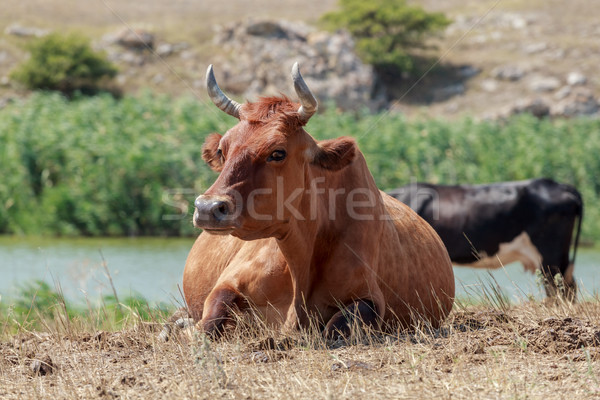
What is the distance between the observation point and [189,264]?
7434mm

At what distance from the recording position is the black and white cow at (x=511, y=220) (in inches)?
518

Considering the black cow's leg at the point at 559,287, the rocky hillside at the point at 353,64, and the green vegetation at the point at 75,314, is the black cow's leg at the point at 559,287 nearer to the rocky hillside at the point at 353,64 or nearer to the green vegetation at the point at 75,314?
the green vegetation at the point at 75,314

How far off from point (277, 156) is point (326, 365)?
153cm

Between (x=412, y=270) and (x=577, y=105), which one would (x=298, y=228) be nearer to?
(x=412, y=270)

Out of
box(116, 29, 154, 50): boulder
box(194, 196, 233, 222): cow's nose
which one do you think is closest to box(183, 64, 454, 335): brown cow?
box(194, 196, 233, 222): cow's nose

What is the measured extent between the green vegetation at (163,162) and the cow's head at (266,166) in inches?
675

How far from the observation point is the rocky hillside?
43.4 m

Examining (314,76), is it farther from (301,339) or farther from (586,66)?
(301,339)

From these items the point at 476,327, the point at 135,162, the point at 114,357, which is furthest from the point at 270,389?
the point at 135,162

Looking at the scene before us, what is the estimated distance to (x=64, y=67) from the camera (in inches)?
1737

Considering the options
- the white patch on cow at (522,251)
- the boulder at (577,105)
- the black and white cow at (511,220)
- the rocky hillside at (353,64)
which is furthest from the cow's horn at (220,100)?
the boulder at (577,105)

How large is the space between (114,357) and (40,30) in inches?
2059

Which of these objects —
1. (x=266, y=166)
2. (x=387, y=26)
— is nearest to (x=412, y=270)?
(x=266, y=166)

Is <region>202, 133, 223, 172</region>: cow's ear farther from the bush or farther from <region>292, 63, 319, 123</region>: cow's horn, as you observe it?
the bush
